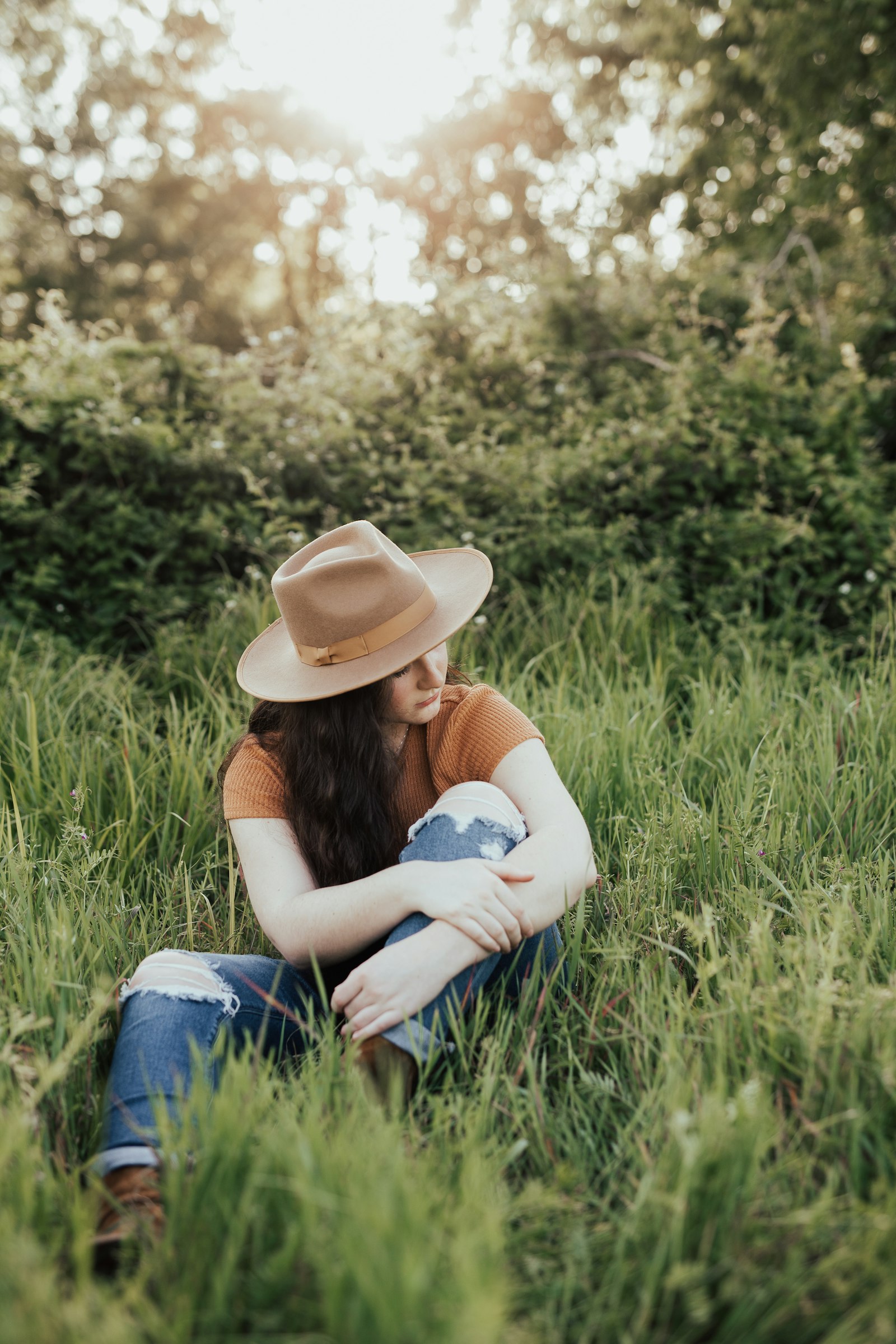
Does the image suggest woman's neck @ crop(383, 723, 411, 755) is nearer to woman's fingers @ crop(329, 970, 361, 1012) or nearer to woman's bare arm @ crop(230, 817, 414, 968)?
woman's bare arm @ crop(230, 817, 414, 968)

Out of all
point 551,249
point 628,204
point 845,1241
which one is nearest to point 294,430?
point 551,249

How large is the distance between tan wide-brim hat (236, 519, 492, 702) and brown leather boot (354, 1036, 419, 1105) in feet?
2.31

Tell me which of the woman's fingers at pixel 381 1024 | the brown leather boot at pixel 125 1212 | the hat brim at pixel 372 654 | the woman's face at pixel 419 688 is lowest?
the brown leather boot at pixel 125 1212

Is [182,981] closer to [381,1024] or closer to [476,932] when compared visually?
[381,1024]

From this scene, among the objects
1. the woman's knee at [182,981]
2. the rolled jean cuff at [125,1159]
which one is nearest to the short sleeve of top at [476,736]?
the woman's knee at [182,981]

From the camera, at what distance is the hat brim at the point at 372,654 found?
73.7 inches

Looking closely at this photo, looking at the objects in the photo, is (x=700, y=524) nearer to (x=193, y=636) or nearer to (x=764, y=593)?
(x=764, y=593)

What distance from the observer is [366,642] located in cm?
189

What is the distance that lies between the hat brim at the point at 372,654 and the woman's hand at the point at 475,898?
426mm

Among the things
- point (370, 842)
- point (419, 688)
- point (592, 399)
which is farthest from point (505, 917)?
point (592, 399)

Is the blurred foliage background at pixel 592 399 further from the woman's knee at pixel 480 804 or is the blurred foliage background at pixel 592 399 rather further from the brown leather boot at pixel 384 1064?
the brown leather boot at pixel 384 1064

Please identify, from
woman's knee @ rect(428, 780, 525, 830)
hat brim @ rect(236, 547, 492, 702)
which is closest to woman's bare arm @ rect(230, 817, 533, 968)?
woman's knee @ rect(428, 780, 525, 830)

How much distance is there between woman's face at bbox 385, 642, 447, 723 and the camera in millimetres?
1950

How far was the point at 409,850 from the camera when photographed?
70.2 inches
